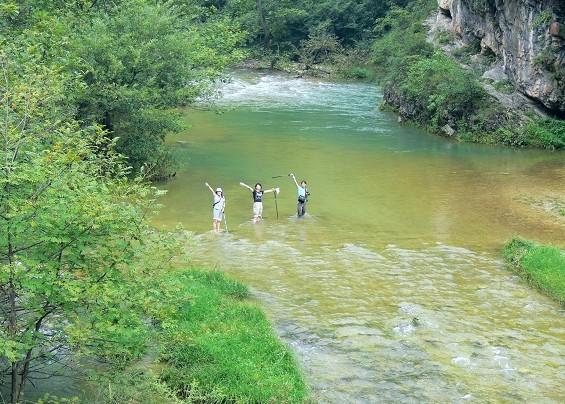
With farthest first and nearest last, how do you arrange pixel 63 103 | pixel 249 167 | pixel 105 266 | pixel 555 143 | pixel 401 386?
1. pixel 555 143
2. pixel 249 167
3. pixel 63 103
4. pixel 401 386
5. pixel 105 266

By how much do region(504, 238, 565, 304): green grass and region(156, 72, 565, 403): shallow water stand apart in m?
0.40

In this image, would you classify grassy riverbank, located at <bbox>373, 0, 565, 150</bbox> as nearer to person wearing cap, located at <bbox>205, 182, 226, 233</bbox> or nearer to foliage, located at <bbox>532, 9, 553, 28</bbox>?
foliage, located at <bbox>532, 9, 553, 28</bbox>

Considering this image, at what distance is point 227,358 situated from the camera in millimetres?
11766

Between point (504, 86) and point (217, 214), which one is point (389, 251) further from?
point (504, 86)

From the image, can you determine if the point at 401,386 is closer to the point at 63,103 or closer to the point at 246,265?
the point at 246,265

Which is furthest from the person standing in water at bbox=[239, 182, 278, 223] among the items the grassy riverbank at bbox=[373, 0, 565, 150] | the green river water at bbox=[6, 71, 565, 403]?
the grassy riverbank at bbox=[373, 0, 565, 150]

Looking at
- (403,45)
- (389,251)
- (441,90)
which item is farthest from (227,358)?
(403,45)

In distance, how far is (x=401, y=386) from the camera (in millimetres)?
11477

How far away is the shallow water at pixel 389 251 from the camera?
12.2 meters

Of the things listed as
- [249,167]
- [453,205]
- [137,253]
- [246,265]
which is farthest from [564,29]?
[137,253]

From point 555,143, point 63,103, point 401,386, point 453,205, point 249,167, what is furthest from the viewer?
point 555,143

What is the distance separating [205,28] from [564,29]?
1783cm

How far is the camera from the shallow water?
1218 cm

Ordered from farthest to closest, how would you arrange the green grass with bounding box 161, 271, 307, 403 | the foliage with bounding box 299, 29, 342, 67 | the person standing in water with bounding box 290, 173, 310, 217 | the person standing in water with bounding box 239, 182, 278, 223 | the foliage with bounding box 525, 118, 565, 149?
1. the foliage with bounding box 299, 29, 342, 67
2. the foliage with bounding box 525, 118, 565, 149
3. the person standing in water with bounding box 290, 173, 310, 217
4. the person standing in water with bounding box 239, 182, 278, 223
5. the green grass with bounding box 161, 271, 307, 403
